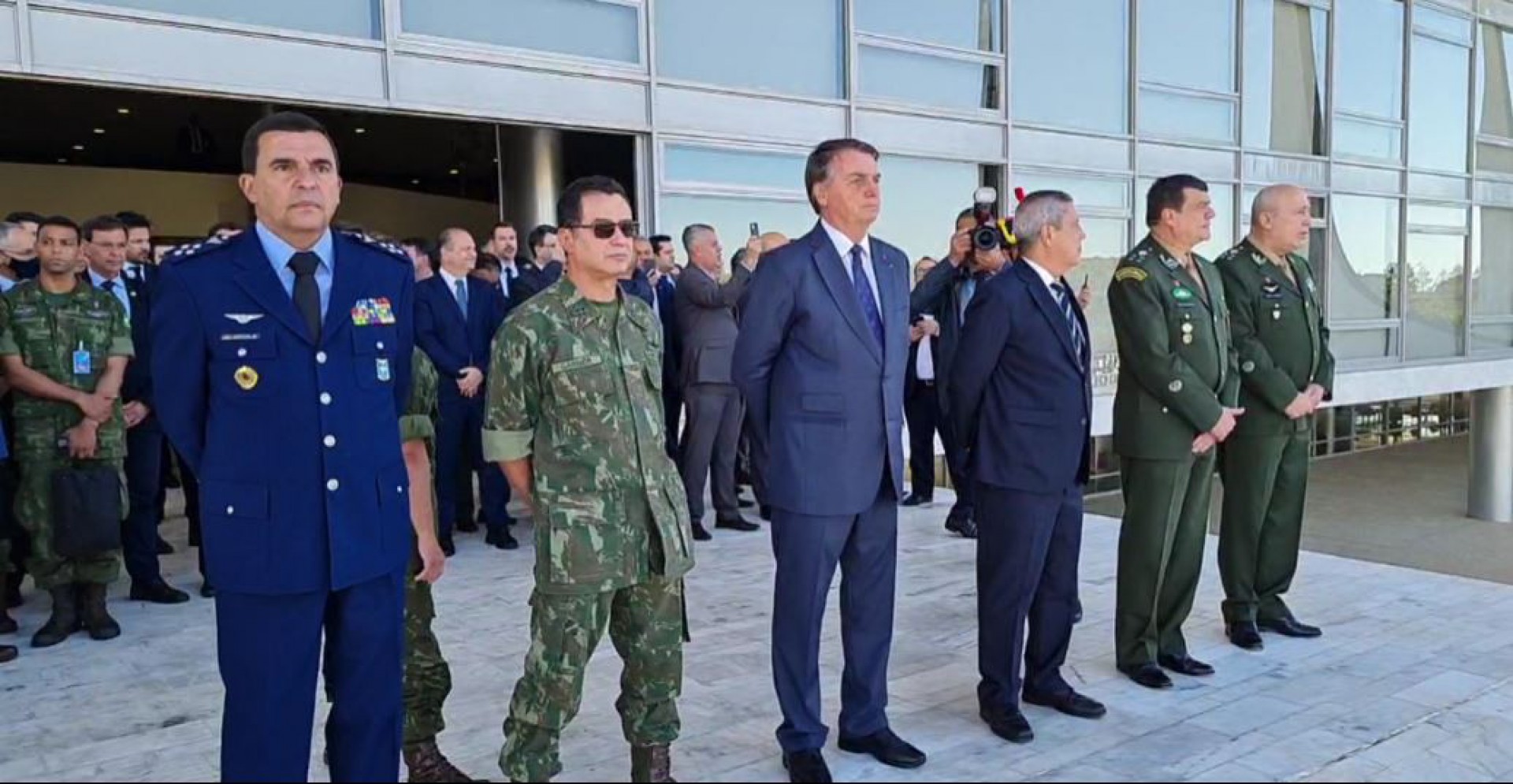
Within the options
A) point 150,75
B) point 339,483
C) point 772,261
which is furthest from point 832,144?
point 150,75

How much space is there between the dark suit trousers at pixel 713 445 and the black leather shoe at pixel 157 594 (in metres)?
2.48

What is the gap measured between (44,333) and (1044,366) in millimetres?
3831

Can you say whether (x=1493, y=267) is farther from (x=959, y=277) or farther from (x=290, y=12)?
(x=290, y=12)

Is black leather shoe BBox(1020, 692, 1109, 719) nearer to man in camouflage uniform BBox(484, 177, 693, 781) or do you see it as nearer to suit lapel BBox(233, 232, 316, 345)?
man in camouflage uniform BBox(484, 177, 693, 781)

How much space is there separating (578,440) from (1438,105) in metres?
15.1

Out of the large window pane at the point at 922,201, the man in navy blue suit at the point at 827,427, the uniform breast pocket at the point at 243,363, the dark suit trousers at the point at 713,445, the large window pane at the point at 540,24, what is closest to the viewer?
the uniform breast pocket at the point at 243,363

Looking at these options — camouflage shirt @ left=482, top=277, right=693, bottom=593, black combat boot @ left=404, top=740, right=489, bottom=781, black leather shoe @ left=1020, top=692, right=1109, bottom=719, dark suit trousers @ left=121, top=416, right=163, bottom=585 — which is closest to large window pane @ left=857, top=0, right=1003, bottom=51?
dark suit trousers @ left=121, top=416, right=163, bottom=585

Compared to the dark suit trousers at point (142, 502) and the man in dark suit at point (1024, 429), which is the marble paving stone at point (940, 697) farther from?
the man in dark suit at point (1024, 429)

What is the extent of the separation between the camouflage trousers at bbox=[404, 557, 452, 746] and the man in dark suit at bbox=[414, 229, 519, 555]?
287 cm

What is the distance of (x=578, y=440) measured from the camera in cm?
261

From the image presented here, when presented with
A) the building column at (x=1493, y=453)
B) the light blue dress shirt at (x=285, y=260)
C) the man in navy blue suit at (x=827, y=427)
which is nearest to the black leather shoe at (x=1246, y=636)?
the man in navy blue suit at (x=827, y=427)

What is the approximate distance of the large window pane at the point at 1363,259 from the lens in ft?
42.7

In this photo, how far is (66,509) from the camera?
14.2ft

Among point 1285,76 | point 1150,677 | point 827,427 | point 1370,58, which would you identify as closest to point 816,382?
point 827,427
